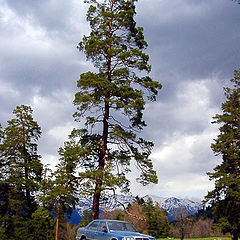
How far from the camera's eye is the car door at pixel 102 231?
13.7 metres

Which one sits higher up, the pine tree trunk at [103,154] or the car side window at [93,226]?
the pine tree trunk at [103,154]

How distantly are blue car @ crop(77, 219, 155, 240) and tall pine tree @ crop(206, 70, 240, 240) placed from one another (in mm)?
20929

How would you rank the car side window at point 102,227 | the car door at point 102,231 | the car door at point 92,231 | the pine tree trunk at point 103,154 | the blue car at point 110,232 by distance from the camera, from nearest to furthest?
the blue car at point 110,232 < the car door at point 102,231 < the car side window at point 102,227 < the car door at point 92,231 < the pine tree trunk at point 103,154

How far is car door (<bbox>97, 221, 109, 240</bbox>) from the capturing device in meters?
13.7

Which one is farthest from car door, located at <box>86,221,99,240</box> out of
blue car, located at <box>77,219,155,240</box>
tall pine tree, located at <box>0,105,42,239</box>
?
tall pine tree, located at <box>0,105,42,239</box>

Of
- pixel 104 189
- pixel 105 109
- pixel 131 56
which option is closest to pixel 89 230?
pixel 104 189

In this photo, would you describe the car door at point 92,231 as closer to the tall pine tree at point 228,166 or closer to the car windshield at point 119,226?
the car windshield at point 119,226

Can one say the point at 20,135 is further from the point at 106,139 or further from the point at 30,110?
the point at 106,139

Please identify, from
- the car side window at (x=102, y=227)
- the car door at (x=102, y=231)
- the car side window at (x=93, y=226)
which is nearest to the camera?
the car door at (x=102, y=231)

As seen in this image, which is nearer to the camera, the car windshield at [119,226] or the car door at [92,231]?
the car windshield at [119,226]

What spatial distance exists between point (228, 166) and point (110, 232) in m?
26.0

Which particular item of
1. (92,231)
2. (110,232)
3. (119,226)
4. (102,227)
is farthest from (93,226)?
(110,232)

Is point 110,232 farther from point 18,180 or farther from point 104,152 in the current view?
point 18,180

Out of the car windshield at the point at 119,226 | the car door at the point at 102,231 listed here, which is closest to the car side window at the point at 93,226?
the car door at the point at 102,231
